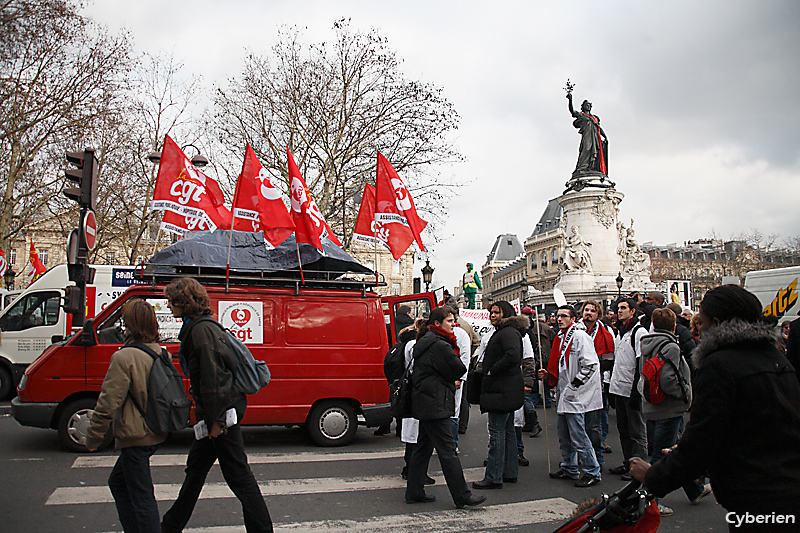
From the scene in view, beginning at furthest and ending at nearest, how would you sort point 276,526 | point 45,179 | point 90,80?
1. point 45,179
2. point 90,80
3. point 276,526

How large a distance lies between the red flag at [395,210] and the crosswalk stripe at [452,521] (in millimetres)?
5776

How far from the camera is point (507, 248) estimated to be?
391 feet

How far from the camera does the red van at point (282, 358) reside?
7.18 m

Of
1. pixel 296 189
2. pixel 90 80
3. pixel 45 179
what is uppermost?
pixel 90 80

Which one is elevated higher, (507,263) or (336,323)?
(507,263)

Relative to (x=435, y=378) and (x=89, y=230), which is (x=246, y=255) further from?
(x=435, y=378)

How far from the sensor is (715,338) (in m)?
2.54

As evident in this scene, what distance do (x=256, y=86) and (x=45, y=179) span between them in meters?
9.69

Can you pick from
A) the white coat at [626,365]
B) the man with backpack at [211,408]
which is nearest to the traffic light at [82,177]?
the man with backpack at [211,408]

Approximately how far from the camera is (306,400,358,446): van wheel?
8.02 m

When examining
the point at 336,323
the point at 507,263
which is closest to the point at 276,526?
the point at 336,323

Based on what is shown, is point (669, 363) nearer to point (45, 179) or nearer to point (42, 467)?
point (42, 467)

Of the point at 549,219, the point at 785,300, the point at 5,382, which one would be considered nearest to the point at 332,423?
the point at 5,382

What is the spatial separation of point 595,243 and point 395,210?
2353 cm
